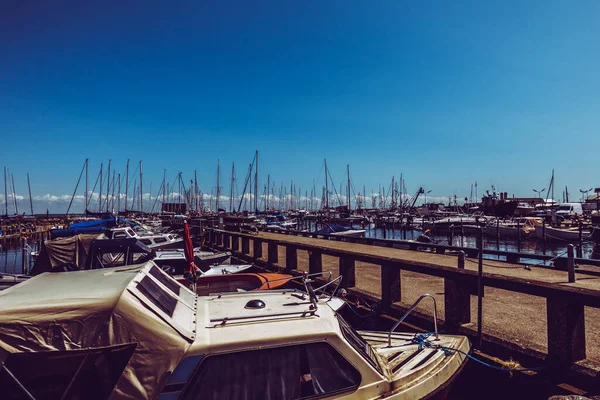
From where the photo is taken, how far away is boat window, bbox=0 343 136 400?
123 inches

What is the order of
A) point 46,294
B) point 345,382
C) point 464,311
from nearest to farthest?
point 46,294 → point 345,382 → point 464,311

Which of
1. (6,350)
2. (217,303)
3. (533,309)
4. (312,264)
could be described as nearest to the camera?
(6,350)

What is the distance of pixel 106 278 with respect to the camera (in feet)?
14.6

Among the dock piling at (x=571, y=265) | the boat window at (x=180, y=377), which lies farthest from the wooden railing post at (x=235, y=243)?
the boat window at (x=180, y=377)

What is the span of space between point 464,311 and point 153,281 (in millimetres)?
5172

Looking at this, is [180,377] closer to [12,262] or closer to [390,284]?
[390,284]

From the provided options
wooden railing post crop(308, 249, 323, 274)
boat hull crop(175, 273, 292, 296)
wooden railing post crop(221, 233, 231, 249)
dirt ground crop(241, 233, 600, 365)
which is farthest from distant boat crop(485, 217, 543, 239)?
boat hull crop(175, 273, 292, 296)

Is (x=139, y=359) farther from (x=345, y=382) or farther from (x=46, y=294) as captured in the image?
(x=345, y=382)

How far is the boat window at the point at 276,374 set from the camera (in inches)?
139

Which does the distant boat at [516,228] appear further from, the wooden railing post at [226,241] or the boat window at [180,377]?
the boat window at [180,377]

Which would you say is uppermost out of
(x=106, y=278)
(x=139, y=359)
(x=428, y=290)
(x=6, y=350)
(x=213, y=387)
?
(x=106, y=278)

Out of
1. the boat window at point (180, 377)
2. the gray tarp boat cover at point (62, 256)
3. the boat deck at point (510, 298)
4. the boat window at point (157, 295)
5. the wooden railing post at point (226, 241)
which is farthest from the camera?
A: the wooden railing post at point (226, 241)

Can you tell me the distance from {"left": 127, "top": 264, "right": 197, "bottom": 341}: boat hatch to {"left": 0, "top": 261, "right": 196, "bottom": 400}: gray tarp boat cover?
0.07 ft

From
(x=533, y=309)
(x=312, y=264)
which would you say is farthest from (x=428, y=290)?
(x=312, y=264)
